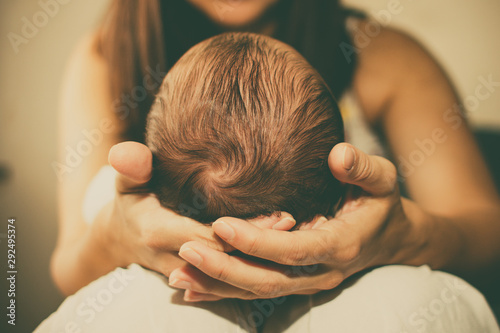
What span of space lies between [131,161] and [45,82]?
1108 mm

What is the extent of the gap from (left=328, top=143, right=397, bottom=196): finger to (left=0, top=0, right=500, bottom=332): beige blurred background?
3.02ft

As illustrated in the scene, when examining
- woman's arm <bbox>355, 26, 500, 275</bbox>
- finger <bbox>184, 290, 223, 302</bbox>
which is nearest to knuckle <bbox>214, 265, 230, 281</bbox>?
finger <bbox>184, 290, 223, 302</bbox>

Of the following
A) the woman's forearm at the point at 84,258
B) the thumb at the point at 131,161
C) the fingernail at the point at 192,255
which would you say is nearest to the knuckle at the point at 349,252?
the fingernail at the point at 192,255

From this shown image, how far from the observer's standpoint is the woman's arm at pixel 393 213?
40 cm

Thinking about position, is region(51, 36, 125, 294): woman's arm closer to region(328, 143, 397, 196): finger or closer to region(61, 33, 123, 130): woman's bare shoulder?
region(61, 33, 123, 130): woman's bare shoulder

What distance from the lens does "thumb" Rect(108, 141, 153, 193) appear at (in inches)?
16.2

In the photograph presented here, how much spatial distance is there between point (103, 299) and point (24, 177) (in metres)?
0.93

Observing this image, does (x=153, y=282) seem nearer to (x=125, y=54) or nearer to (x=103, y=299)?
(x=103, y=299)

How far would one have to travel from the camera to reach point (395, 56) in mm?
960

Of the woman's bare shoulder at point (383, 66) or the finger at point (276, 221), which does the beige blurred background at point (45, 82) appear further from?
the finger at point (276, 221)

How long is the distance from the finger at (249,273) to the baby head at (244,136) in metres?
0.07

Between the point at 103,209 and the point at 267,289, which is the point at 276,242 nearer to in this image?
the point at 267,289

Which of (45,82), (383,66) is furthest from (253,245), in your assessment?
(45,82)

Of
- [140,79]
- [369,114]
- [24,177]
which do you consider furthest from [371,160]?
[24,177]
